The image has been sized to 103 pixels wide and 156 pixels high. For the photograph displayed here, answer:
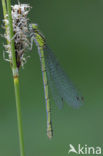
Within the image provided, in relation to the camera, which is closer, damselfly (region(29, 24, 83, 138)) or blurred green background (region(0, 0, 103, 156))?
damselfly (region(29, 24, 83, 138))

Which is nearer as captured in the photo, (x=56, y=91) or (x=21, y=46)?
(x=21, y=46)

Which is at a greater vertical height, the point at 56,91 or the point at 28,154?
the point at 56,91

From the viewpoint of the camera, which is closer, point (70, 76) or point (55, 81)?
point (55, 81)

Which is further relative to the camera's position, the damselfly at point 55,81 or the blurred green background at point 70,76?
the blurred green background at point 70,76

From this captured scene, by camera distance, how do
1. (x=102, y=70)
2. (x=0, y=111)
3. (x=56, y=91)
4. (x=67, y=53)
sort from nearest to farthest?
(x=56, y=91) < (x=0, y=111) < (x=102, y=70) < (x=67, y=53)

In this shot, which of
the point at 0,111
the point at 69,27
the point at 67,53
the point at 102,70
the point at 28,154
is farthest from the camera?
the point at 69,27

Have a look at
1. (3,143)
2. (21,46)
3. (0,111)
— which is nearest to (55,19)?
(0,111)

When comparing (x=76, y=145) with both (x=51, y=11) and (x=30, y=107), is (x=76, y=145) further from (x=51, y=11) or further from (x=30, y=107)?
(x=51, y=11)

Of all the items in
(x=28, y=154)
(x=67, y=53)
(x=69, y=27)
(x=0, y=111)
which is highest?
(x=69, y=27)
